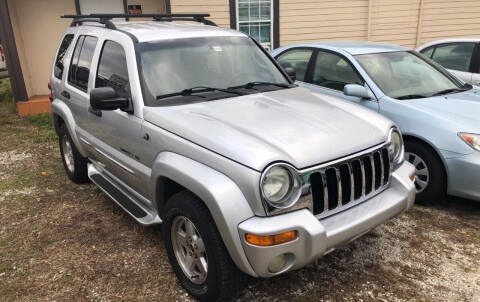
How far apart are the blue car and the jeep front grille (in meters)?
1.36

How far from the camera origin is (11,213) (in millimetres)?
4434

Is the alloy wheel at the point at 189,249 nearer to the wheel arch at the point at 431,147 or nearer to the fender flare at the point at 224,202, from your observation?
the fender flare at the point at 224,202

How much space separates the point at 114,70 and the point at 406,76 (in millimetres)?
3450

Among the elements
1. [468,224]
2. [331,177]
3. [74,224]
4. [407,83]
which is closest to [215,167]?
[331,177]

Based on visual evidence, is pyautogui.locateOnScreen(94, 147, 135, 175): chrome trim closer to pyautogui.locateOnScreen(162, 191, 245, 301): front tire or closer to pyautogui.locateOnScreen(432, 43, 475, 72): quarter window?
pyautogui.locateOnScreen(162, 191, 245, 301): front tire

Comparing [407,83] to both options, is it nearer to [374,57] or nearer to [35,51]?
[374,57]

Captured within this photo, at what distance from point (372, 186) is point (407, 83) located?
2.49 metres

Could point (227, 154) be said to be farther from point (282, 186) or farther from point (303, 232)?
point (303, 232)

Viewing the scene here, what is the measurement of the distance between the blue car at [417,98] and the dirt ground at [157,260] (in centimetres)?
44

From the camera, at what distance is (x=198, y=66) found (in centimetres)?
354

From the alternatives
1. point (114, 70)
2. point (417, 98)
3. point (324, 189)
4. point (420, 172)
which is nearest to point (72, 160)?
point (114, 70)

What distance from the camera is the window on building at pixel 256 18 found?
942cm

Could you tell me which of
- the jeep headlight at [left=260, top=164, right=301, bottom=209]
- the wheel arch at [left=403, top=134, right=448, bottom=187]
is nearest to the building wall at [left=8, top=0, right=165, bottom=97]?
the wheel arch at [left=403, top=134, right=448, bottom=187]

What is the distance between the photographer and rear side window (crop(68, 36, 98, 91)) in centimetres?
414
